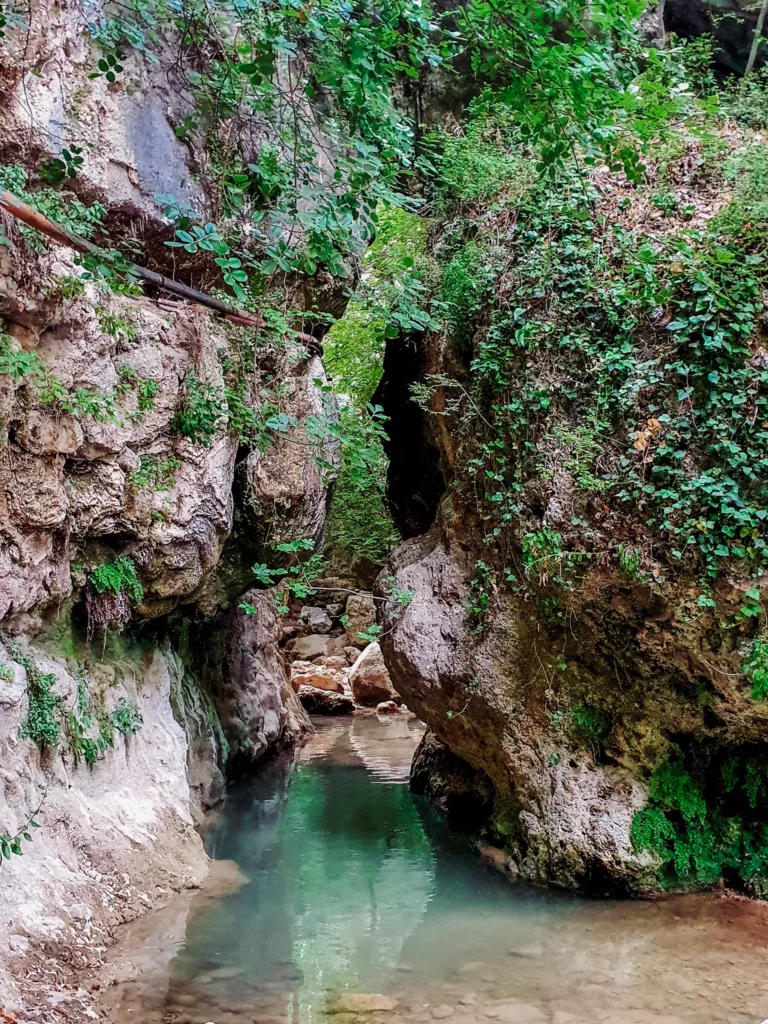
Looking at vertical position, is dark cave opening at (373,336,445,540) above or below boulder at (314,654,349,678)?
above

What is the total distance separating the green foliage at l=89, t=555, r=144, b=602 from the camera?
7.11 metres

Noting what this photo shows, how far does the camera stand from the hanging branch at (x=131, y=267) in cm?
467

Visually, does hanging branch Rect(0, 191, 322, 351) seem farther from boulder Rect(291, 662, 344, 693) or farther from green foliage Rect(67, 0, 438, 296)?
boulder Rect(291, 662, 344, 693)

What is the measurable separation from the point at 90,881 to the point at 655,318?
665 cm

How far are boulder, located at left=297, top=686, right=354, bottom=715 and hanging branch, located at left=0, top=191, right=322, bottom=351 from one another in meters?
11.2

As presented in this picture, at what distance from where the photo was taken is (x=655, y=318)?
691 centimetres

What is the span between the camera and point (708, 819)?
23.1 feet

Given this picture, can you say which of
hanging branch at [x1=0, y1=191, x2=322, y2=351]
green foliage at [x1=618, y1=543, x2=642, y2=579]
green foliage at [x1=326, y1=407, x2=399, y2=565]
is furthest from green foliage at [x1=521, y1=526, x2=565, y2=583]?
green foliage at [x1=326, y1=407, x2=399, y2=565]

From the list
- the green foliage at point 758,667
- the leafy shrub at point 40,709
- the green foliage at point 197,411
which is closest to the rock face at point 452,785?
the green foliage at point 758,667

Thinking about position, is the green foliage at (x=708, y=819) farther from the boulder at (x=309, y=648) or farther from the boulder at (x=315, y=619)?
the boulder at (x=315, y=619)

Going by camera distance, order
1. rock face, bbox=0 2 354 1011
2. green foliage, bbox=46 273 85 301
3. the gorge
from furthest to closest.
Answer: green foliage, bbox=46 273 85 301
rock face, bbox=0 2 354 1011
the gorge

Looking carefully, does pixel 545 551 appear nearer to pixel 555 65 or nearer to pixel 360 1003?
pixel 360 1003

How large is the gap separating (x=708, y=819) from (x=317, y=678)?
43.1 ft

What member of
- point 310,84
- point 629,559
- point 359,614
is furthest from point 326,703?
point 310,84
